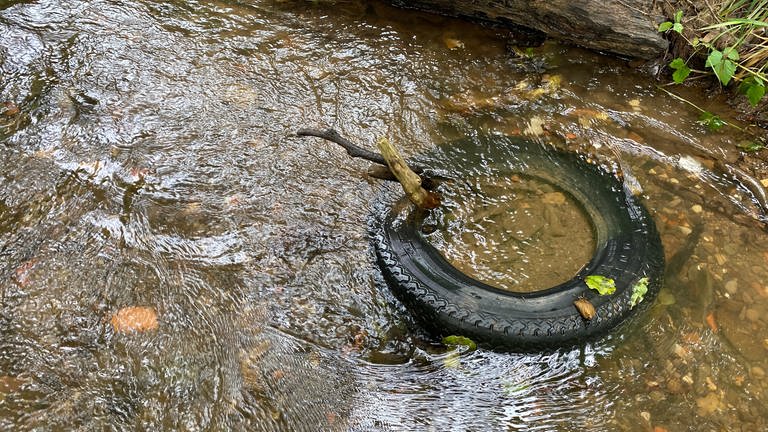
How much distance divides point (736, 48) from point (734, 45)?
0.12 m

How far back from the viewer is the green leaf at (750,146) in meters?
3.40

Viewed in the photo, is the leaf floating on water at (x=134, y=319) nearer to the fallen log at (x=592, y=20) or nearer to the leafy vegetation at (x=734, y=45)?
the fallen log at (x=592, y=20)

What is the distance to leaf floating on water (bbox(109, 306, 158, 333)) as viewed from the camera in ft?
8.31

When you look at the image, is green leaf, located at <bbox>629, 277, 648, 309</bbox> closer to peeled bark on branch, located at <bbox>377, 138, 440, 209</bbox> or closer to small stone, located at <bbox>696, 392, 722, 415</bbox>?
small stone, located at <bbox>696, 392, 722, 415</bbox>

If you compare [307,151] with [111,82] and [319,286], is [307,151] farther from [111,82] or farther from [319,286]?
[111,82]

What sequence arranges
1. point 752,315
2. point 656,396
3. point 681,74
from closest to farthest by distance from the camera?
point 656,396 < point 752,315 < point 681,74

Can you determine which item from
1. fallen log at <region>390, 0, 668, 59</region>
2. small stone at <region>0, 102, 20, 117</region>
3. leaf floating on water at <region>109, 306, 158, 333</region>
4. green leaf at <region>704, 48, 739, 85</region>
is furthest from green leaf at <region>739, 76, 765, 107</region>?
small stone at <region>0, 102, 20, 117</region>

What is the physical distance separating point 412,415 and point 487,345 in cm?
48

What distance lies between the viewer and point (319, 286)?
2.73 metres

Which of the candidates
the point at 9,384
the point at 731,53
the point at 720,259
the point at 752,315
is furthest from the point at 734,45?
the point at 9,384

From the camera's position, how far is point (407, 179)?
8.93 feet

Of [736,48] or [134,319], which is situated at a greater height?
[736,48]

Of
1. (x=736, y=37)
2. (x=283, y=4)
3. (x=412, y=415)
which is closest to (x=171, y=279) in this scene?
(x=412, y=415)

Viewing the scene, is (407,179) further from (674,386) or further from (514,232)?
(674,386)
